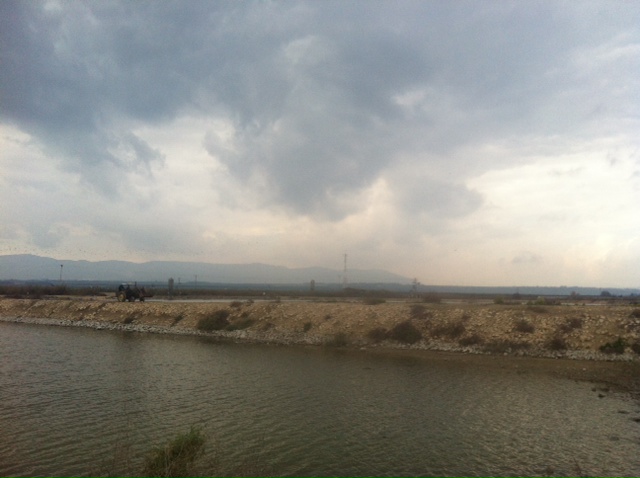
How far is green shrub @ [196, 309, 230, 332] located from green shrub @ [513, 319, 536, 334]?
32235mm

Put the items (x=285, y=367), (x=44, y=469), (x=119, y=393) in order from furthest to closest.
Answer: (x=285, y=367) → (x=119, y=393) → (x=44, y=469)

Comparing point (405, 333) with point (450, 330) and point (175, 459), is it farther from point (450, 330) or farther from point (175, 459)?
point (175, 459)

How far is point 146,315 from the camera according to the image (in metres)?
57.0

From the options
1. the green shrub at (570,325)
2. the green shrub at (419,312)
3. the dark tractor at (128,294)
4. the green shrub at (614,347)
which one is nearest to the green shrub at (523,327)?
the green shrub at (570,325)

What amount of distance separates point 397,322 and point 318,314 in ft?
31.6

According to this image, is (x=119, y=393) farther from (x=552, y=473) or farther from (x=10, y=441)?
(x=552, y=473)

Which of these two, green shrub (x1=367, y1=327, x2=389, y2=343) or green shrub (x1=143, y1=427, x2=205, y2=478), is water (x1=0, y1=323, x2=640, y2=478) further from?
green shrub (x1=367, y1=327, x2=389, y2=343)

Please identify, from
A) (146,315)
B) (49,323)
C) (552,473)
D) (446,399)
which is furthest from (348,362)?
(49,323)

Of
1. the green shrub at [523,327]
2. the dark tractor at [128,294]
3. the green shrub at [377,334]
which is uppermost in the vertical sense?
Answer: the dark tractor at [128,294]

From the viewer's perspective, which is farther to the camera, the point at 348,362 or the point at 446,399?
the point at 348,362

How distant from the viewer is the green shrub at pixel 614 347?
34.8 m

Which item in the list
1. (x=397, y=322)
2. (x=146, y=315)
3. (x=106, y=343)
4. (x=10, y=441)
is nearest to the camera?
(x=10, y=441)

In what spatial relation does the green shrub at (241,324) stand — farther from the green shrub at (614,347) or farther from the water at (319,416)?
the green shrub at (614,347)

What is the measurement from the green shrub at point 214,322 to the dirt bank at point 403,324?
0.27 meters
